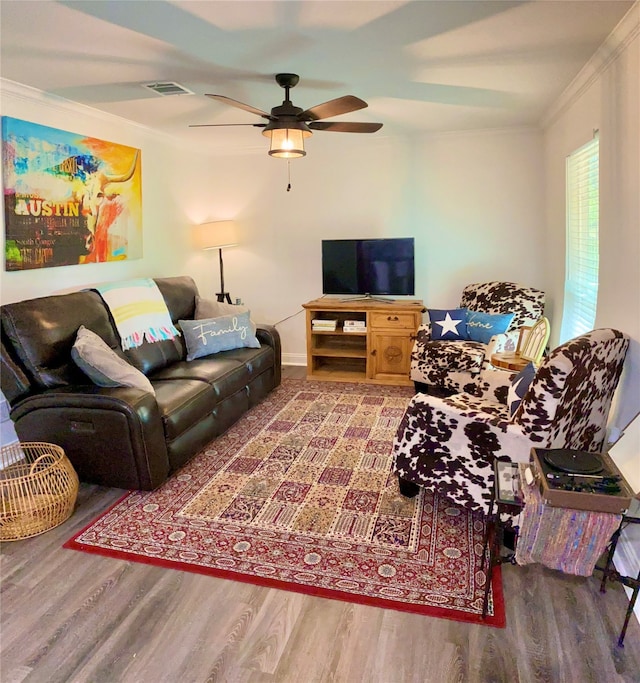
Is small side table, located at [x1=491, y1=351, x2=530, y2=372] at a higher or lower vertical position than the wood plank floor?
higher

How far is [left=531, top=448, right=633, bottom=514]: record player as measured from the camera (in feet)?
5.51

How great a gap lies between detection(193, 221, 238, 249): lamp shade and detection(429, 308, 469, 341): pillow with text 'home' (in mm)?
2290

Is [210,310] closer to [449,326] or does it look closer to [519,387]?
[449,326]

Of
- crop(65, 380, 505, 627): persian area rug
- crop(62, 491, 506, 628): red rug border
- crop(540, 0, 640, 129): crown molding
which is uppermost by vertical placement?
crop(540, 0, 640, 129): crown molding

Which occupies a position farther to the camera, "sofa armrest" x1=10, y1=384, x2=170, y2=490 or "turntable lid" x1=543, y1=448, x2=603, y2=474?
"sofa armrest" x1=10, y1=384, x2=170, y2=490

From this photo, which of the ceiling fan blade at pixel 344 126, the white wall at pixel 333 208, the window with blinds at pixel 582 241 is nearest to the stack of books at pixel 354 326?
the white wall at pixel 333 208

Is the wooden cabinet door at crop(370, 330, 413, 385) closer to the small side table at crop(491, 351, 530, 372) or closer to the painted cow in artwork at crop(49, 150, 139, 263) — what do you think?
the small side table at crop(491, 351, 530, 372)

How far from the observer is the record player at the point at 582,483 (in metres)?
1.68

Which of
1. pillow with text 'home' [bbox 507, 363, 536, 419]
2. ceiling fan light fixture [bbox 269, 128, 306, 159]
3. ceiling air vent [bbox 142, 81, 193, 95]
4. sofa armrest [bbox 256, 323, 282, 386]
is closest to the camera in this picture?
pillow with text 'home' [bbox 507, 363, 536, 419]

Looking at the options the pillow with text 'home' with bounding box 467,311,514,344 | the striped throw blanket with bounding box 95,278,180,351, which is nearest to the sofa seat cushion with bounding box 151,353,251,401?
the striped throw blanket with bounding box 95,278,180,351

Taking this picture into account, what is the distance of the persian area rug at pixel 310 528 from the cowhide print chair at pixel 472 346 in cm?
91

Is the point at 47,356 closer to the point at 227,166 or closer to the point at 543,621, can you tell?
the point at 543,621

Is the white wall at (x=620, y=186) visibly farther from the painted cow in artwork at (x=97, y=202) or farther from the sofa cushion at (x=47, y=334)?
the painted cow in artwork at (x=97, y=202)

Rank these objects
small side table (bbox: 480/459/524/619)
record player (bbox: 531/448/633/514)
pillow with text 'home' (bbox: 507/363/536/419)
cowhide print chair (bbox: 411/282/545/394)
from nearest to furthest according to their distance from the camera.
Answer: record player (bbox: 531/448/633/514) < small side table (bbox: 480/459/524/619) < pillow with text 'home' (bbox: 507/363/536/419) < cowhide print chair (bbox: 411/282/545/394)
